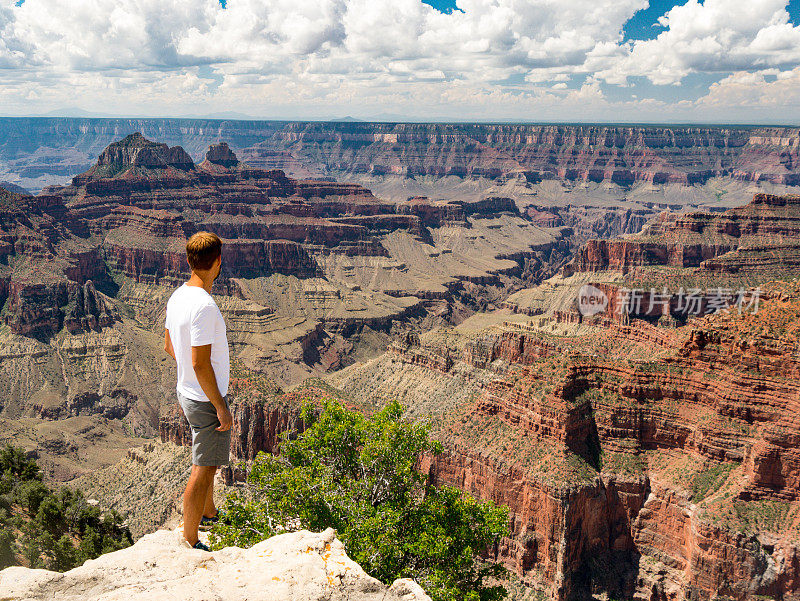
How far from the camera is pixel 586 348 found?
92875mm

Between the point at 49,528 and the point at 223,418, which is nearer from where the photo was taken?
the point at 223,418

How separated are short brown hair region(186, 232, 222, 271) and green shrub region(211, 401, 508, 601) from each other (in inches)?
395

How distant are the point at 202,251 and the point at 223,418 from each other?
15.0 feet

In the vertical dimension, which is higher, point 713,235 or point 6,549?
point 713,235

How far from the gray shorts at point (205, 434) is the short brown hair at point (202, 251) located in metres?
3.61

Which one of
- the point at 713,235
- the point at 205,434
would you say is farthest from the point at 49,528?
the point at 713,235

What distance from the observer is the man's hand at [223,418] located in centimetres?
1681

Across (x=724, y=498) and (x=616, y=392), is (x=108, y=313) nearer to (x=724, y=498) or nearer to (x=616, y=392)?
(x=616, y=392)

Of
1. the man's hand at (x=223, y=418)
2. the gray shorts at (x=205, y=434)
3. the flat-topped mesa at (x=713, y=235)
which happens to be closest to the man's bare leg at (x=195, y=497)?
the gray shorts at (x=205, y=434)

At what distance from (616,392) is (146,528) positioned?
5169 centimetres

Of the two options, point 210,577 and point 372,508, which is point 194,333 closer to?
point 210,577

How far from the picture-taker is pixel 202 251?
17.1 meters

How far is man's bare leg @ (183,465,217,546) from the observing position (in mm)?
17719

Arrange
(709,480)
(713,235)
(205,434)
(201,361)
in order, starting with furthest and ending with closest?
(713,235) → (709,480) → (205,434) → (201,361)
